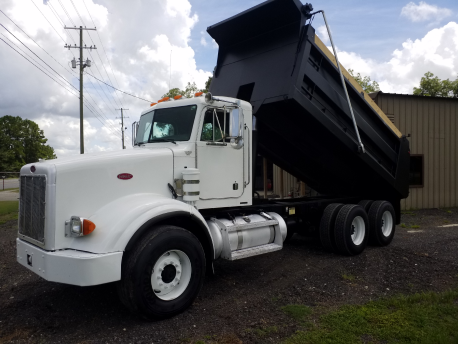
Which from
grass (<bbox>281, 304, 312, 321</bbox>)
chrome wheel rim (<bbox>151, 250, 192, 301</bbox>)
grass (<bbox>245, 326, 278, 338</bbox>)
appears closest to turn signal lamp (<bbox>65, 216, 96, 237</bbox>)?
chrome wheel rim (<bbox>151, 250, 192, 301</bbox>)

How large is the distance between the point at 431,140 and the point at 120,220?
14.3 metres

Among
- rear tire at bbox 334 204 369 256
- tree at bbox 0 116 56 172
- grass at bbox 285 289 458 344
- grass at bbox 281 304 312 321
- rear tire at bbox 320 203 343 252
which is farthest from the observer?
tree at bbox 0 116 56 172

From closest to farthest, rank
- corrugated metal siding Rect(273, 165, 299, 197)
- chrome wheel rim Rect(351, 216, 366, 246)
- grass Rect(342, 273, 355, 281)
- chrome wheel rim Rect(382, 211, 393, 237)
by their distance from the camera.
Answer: grass Rect(342, 273, 355, 281)
chrome wheel rim Rect(351, 216, 366, 246)
chrome wheel rim Rect(382, 211, 393, 237)
corrugated metal siding Rect(273, 165, 299, 197)

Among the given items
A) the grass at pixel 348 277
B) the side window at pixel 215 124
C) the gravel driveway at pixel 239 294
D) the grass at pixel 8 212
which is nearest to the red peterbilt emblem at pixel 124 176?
the side window at pixel 215 124

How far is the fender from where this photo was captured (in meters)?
3.99

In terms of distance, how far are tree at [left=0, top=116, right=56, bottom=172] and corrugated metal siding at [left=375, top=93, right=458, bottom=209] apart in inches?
2632

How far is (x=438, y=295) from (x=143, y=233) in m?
3.84

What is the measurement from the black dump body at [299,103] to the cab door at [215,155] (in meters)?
0.90

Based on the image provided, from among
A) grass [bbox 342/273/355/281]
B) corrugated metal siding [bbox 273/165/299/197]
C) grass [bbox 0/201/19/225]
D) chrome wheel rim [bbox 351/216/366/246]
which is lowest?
grass [bbox 342/273/355/281]

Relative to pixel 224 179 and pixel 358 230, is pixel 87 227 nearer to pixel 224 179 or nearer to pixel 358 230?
pixel 224 179

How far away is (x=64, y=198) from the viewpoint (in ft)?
13.7

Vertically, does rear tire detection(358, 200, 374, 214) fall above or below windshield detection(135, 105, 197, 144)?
below

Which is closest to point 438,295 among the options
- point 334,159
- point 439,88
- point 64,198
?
point 334,159

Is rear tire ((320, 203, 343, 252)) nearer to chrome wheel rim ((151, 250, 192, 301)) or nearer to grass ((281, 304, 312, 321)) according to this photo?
grass ((281, 304, 312, 321))
